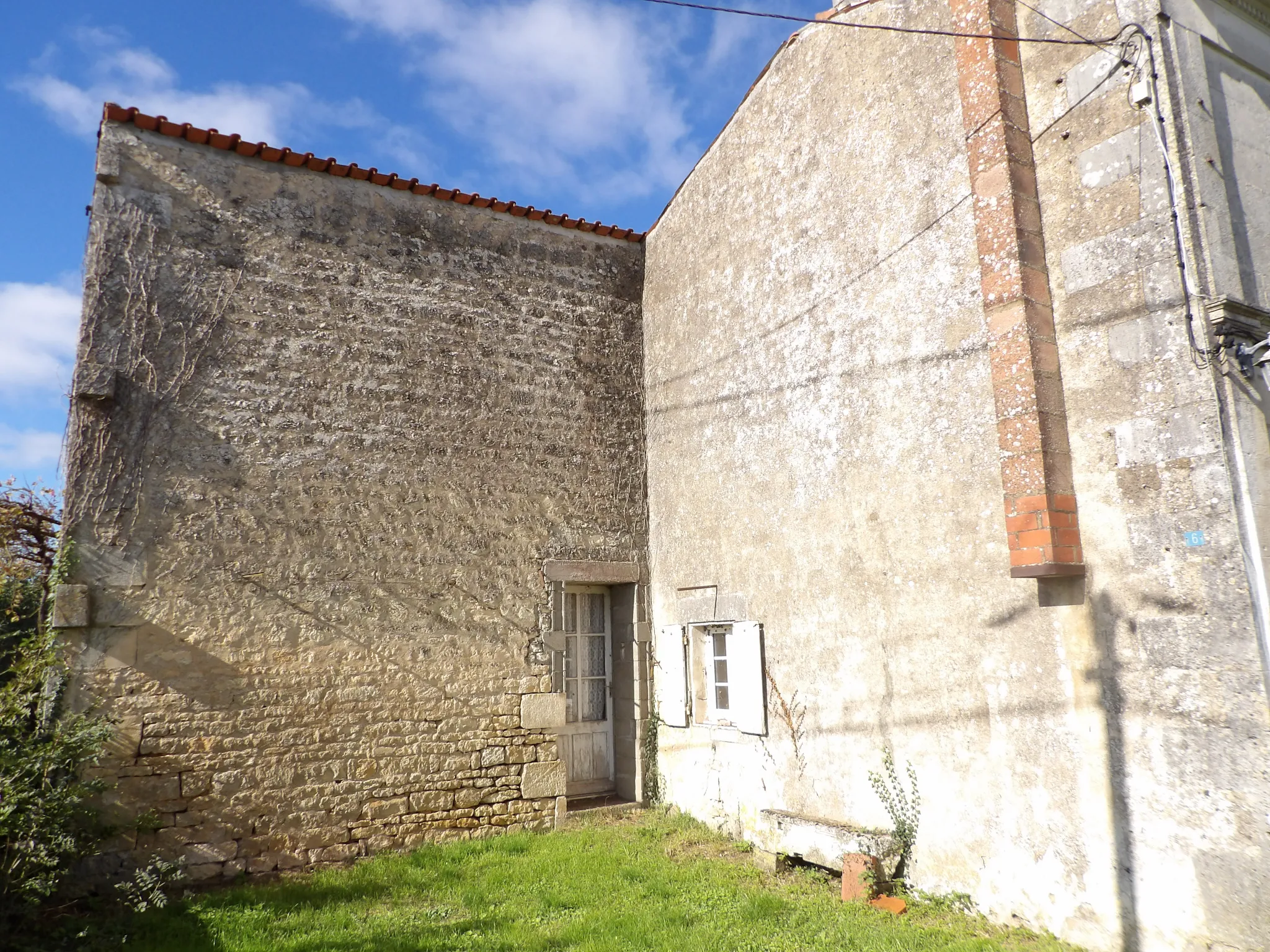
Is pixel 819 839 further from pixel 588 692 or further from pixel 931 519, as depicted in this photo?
pixel 588 692

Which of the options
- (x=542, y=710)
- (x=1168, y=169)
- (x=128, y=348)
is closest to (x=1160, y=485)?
(x=1168, y=169)

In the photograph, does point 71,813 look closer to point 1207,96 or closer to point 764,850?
point 764,850

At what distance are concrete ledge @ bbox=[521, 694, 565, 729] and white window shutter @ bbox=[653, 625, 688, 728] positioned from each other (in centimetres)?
86

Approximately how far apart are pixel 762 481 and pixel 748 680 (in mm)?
1470

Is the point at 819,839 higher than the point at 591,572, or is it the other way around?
the point at 591,572

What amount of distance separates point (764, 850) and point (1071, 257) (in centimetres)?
427

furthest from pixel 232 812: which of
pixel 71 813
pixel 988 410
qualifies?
pixel 988 410

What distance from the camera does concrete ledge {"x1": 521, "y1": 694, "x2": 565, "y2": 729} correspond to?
6.57 m

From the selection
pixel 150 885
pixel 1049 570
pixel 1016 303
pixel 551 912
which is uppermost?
pixel 1016 303

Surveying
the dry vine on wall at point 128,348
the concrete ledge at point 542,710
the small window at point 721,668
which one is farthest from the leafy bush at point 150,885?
the small window at point 721,668

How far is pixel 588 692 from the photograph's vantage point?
7.23 m

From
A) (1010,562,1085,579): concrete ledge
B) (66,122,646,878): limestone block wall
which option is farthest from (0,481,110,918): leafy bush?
(1010,562,1085,579): concrete ledge

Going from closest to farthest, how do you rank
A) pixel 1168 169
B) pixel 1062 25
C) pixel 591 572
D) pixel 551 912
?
pixel 1168 169
pixel 1062 25
pixel 551 912
pixel 591 572

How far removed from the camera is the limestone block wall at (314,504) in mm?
5434
